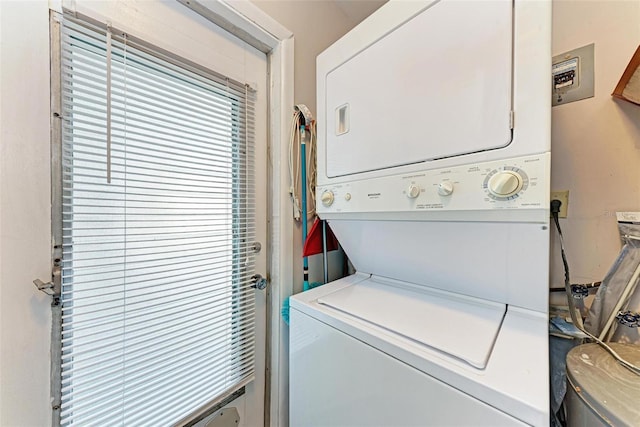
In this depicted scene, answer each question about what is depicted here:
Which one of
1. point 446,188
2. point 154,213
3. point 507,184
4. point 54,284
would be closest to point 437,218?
point 446,188

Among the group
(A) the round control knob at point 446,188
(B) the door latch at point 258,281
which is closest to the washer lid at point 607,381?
(A) the round control knob at point 446,188

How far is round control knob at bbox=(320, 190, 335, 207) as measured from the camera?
1.34 meters

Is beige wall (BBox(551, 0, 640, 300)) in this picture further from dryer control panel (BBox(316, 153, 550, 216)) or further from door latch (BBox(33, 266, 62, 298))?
door latch (BBox(33, 266, 62, 298))

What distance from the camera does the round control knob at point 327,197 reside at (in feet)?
4.40

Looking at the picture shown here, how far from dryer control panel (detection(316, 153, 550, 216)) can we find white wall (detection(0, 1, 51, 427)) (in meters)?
1.23

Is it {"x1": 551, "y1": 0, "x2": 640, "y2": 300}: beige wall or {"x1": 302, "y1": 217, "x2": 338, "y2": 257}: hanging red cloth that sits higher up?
{"x1": 551, "y1": 0, "x2": 640, "y2": 300}: beige wall

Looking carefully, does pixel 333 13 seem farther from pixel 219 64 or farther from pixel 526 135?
pixel 526 135

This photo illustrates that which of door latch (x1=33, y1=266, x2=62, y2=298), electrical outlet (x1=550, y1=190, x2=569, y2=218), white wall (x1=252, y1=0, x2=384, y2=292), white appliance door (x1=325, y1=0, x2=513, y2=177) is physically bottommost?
door latch (x1=33, y1=266, x2=62, y2=298)

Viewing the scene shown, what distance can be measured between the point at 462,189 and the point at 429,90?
428 mm

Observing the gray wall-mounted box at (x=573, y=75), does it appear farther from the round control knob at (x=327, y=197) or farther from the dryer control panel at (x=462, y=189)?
the round control knob at (x=327, y=197)

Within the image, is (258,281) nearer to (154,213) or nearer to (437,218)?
(154,213)

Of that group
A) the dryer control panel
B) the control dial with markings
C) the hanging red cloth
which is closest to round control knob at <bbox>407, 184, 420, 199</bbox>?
the dryer control panel

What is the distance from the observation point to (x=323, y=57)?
141 cm

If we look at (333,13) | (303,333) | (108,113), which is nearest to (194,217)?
(108,113)
